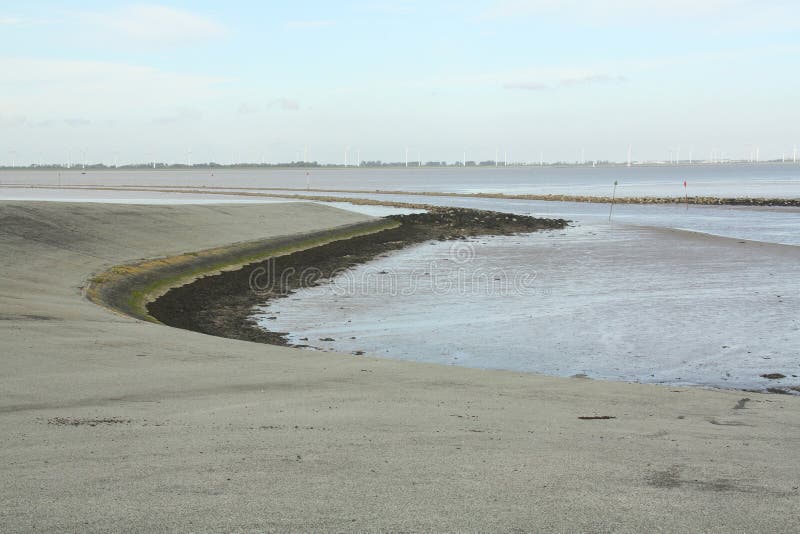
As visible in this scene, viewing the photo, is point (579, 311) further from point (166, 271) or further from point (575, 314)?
point (166, 271)

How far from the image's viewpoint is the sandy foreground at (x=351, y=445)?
15.8 ft

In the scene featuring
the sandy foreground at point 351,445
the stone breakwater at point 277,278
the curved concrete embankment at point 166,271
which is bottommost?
the stone breakwater at point 277,278

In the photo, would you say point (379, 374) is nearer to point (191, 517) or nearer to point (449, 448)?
point (449, 448)

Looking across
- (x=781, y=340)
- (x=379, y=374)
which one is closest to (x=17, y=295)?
(x=379, y=374)

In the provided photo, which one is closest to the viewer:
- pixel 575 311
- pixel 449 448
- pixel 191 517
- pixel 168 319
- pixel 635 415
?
pixel 191 517

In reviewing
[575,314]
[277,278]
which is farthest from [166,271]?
[575,314]

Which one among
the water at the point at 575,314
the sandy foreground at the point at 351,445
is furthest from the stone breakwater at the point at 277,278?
the sandy foreground at the point at 351,445

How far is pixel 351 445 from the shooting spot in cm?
631

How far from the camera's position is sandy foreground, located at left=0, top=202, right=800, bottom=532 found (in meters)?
4.83

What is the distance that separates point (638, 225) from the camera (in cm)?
4828

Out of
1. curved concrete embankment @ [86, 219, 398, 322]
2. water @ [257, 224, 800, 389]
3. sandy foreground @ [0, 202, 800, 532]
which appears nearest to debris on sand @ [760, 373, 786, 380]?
water @ [257, 224, 800, 389]

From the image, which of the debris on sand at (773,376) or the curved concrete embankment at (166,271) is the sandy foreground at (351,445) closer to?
the debris on sand at (773,376)

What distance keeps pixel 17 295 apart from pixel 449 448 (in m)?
10.4

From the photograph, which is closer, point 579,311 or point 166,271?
point 579,311
